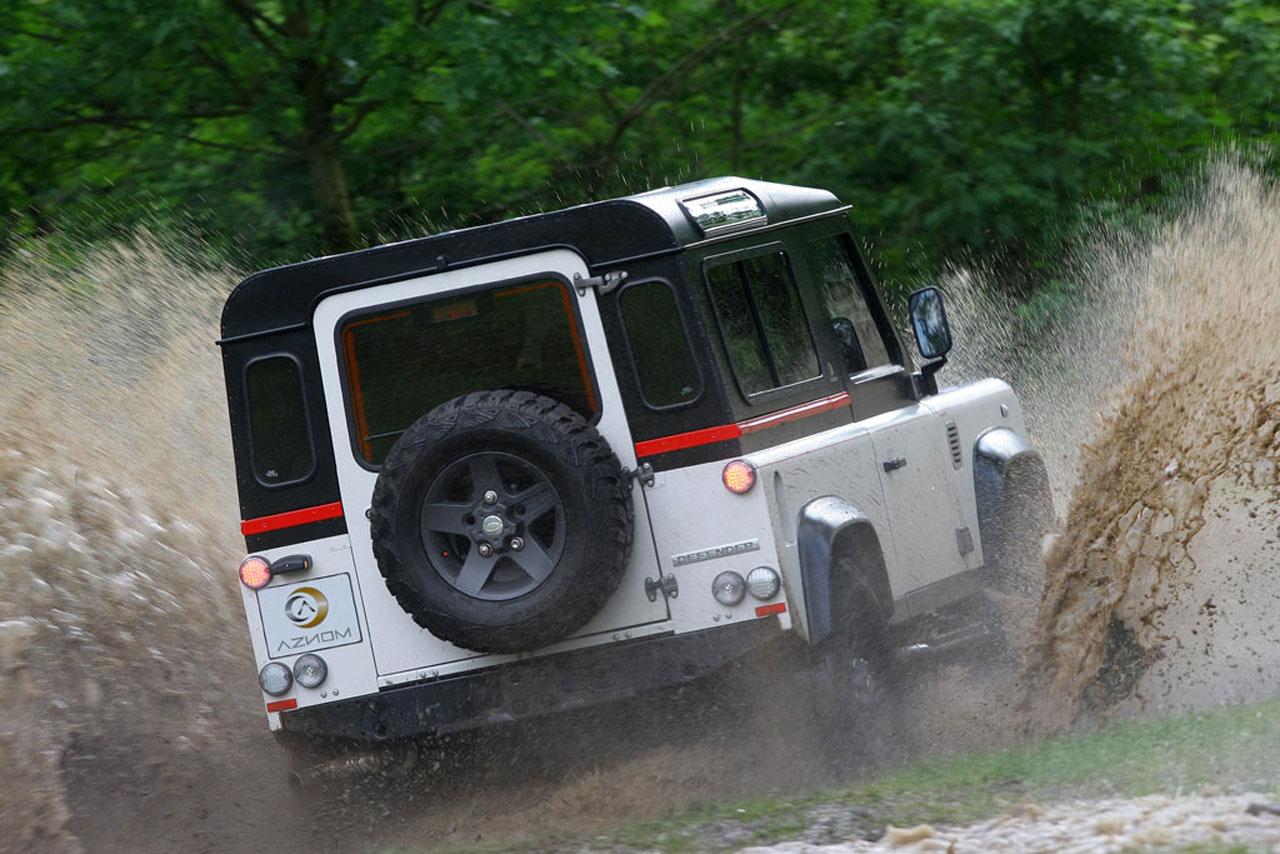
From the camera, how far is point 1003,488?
8.12 m

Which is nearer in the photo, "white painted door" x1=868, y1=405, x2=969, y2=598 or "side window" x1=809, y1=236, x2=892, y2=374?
"white painted door" x1=868, y1=405, x2=969, y2=598

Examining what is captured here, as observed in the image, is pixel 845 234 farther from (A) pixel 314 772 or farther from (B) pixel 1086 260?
(B) pixel 1086 260

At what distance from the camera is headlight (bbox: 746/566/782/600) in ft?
19.7

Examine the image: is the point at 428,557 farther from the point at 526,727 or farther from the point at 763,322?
the point at 763,322

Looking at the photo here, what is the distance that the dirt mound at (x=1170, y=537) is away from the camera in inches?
286

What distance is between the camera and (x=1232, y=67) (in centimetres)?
1605

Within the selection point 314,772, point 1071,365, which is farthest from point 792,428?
point 1071,365

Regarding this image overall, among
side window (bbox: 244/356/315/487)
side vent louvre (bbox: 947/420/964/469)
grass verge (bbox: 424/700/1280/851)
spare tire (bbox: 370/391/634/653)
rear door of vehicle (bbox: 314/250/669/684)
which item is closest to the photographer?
grass verge (bbox: 424/700/1280/851)

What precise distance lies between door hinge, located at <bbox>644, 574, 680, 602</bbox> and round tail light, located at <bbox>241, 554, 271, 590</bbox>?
140 cm

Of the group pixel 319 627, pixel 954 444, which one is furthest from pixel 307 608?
pixel 954 444

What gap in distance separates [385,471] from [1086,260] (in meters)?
10.3

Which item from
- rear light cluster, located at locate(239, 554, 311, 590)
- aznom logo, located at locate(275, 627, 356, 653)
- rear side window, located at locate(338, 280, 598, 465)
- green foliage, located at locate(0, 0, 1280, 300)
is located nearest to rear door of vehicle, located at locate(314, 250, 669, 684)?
rear side window, located at locate(338, 280, 598, 465)

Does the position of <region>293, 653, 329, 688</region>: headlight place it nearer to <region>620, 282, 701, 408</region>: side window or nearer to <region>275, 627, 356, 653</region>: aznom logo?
<region>275, 627, 356, 653</region>: aznom logo

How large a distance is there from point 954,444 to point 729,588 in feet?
7.60
